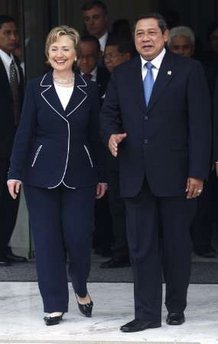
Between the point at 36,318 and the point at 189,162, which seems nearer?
the point at 189,162

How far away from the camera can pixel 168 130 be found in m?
6.25

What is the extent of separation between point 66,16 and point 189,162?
3885 millimetres

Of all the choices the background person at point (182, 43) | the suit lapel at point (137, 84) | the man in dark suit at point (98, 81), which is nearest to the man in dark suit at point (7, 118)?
the man in dark suit at point (98, 81)

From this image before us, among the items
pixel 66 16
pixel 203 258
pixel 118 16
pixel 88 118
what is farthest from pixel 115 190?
pixel 118 16

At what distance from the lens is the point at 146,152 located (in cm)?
627

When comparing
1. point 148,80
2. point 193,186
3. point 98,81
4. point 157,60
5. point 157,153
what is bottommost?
point 193,186

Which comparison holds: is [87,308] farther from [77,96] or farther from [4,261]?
[4,261]

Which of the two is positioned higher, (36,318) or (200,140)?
(200,140)

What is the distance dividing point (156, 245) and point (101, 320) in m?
0.65

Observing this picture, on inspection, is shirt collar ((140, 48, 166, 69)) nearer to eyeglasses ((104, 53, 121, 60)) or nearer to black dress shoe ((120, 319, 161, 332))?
black dress shoe ((120, 319, 161, 332))

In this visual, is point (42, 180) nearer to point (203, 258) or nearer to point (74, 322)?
point (74, 322)

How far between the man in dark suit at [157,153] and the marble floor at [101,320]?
157 mm

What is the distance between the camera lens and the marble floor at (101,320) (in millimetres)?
6336

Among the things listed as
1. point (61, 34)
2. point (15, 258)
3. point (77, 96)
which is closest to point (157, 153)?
point (77, 96)
